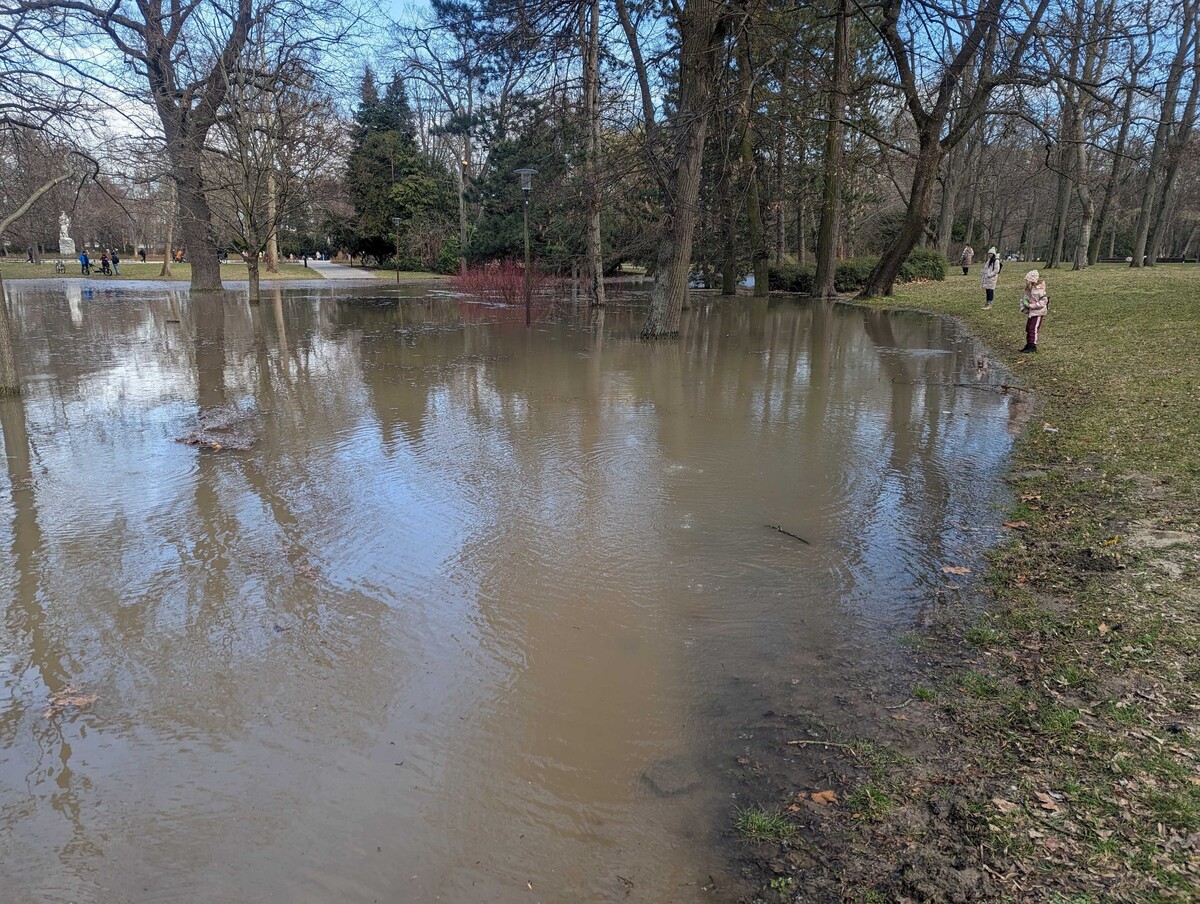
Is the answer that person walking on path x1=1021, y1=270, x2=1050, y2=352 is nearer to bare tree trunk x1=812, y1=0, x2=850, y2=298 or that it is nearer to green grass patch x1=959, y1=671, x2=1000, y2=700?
bare tree trunk x1=812, y1=0, x2=850, y2=298

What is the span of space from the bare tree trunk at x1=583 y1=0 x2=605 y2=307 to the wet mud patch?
869cm

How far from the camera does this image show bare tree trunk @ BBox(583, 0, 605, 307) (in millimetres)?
15414

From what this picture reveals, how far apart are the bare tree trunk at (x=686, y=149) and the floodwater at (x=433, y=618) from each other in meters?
6.29

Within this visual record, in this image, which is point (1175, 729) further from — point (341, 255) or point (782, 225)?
point (341, 255)

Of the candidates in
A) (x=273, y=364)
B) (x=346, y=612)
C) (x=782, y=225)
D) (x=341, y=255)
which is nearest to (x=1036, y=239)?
(x=782, y=225)

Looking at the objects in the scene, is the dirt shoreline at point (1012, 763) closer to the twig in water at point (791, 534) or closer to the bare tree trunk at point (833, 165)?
the twig in water at point (791, 534)

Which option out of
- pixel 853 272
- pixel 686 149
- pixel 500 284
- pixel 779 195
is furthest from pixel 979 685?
pixel 779 195

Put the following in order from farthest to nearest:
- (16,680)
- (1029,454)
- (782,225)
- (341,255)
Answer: (341,255)
(782,225)
(1029,454)
(16,680)

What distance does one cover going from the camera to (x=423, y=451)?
291 inches

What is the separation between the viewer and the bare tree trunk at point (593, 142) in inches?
607

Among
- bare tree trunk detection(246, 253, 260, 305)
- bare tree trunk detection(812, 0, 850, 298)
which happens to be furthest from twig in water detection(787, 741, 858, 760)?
bare tree trunk detection(246, 253, 260, 305)

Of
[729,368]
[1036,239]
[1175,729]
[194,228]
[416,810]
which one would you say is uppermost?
[1036,239]

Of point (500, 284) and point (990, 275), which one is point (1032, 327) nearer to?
point (990, 275)

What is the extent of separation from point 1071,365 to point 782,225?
2381 cm
